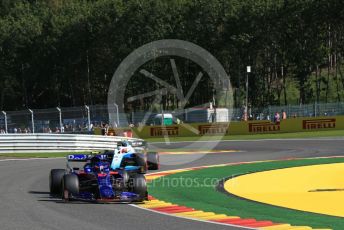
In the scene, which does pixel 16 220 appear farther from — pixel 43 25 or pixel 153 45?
pixel 43 25

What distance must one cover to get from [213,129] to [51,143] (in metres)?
15.3

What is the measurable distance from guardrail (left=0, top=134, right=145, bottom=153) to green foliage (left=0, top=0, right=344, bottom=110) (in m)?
28.1

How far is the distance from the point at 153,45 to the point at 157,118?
15819 mm

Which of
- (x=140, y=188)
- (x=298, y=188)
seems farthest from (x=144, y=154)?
(x=140, y=188)

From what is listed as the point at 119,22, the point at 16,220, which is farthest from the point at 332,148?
the point at 119,22

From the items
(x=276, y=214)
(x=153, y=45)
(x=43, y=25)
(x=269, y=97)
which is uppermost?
(x=43, y=25)

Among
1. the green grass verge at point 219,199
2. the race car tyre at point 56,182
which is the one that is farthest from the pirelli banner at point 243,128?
the race car tyre at point 56,182

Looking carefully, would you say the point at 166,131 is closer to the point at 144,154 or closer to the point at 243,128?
the point at 243,128

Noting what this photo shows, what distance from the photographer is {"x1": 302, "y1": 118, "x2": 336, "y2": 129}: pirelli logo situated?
4335 centimetres

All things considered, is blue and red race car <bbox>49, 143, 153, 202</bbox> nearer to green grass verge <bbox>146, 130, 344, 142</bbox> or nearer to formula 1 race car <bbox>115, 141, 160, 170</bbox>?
formula 1 race car <bbox>115, 141, 160, 170</bbox>

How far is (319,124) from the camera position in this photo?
43.5 m

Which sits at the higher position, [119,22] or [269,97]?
[119,22]

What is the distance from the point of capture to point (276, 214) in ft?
37.7

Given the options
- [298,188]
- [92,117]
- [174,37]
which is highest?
[174,37]
